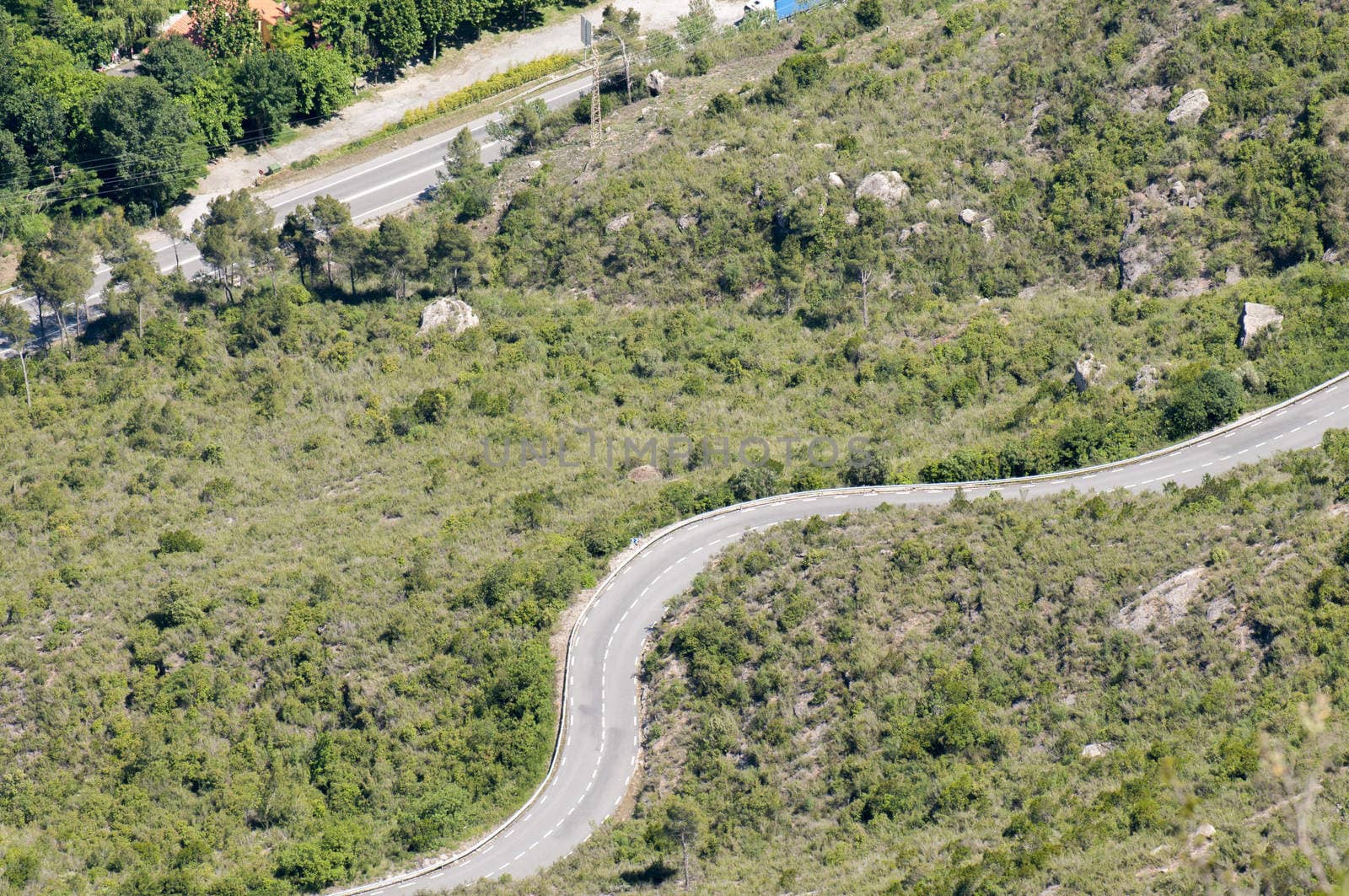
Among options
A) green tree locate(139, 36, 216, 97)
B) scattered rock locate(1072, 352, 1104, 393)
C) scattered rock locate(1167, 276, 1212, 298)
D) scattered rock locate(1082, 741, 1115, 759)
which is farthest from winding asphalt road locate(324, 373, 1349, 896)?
green tree locate(139, 36, 216, 97)

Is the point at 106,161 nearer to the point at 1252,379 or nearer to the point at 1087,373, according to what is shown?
the point at 1087,373

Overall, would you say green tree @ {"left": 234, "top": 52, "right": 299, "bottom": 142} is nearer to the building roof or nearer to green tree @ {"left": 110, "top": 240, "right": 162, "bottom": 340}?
the building roof

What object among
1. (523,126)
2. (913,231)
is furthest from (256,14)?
(913,231)

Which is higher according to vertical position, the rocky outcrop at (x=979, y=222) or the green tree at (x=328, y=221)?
the green tree at (x=328, y=221)

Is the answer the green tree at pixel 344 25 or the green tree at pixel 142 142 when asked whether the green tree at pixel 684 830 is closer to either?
the green tree at pixel 142 142

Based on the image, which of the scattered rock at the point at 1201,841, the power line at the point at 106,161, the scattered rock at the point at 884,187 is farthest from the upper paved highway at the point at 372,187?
the scattered rock at the point at 1201,841

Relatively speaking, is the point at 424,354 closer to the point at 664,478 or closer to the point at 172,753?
the point at 664,478

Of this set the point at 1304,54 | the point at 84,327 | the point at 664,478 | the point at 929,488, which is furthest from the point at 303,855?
the point at 1304,54
